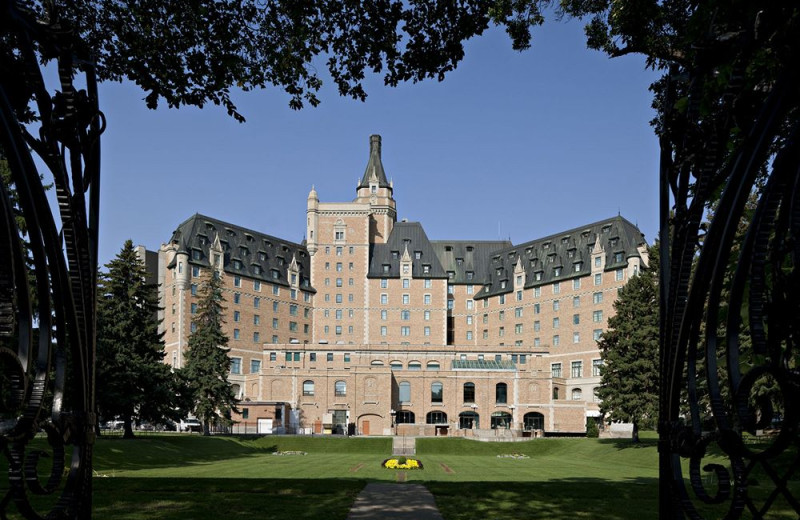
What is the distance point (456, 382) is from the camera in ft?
270

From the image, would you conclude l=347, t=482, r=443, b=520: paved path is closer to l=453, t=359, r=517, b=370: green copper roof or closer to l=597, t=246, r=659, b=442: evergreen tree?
l=597, t=246, r=659, b=442: evergreen tree

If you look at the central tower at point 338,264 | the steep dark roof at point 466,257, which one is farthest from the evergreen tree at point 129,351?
the steep dark roof at point 466,257

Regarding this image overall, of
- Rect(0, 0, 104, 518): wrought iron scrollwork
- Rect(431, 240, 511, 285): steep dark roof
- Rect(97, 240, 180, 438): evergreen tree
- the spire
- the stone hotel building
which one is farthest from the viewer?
the spire

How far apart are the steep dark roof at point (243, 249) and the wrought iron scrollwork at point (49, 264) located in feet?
293

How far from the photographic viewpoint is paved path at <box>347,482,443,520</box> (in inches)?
395

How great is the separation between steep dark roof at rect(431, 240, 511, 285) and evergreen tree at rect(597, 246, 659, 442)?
5341 centimetres

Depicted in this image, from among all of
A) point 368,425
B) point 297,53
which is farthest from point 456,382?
point 297,53

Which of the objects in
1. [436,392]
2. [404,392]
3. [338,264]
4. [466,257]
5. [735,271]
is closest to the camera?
Result: [735,271]

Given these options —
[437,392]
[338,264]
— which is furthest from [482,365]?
[338,264]

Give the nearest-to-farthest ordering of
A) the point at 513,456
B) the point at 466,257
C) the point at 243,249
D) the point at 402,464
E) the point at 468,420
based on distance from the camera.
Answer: the point at 402,464, the point at 513,456, the point at 468,420, the point at 243,249, the point at 466,257

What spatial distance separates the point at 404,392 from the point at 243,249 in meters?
32.0

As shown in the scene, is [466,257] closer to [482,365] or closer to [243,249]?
[482,365]

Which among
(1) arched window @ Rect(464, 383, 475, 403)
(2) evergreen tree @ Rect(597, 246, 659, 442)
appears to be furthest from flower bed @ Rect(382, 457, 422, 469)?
(1) arched window @ Rect(464, 383, 475, 403)

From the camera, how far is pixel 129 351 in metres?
44.3
